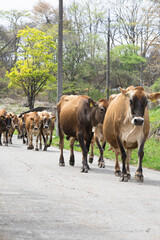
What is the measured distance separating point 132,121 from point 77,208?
121 inches

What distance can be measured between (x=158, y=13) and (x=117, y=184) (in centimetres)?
1481

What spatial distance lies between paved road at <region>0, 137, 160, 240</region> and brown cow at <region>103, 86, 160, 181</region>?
2.37 feet

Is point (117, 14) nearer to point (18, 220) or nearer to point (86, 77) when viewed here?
point (86, 77)

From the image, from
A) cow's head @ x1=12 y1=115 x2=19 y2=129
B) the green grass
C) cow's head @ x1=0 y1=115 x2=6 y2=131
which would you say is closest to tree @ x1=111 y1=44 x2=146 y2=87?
cow's head @ x1=12 y1=115 x2=19 y2=129

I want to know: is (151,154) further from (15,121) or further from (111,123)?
(15,121)

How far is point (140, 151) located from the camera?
9062 mm

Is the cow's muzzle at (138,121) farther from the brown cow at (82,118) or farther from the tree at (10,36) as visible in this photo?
the tree at (10,36)

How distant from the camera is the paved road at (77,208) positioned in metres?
4.78

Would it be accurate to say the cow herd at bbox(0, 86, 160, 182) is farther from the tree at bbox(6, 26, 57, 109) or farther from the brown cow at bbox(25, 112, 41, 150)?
the tree at bbox(6, 26, 57, 109)

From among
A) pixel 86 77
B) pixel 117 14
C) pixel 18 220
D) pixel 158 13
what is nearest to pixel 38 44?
pixel 86 77

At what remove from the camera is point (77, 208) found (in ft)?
20.1

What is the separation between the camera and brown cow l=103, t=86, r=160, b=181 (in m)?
8.87

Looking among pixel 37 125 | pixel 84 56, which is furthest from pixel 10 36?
pixel 37 125

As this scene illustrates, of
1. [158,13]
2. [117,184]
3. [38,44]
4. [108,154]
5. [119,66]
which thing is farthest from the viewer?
[119,66]
